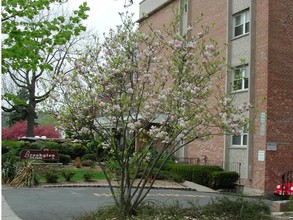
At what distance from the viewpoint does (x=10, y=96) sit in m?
13.7

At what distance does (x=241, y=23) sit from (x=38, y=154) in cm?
1249

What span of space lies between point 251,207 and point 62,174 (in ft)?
38.4

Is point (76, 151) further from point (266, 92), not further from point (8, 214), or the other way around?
point (8, 214)

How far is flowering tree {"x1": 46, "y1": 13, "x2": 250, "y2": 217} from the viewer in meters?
8.67

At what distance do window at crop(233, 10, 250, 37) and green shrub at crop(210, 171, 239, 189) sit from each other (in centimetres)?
755

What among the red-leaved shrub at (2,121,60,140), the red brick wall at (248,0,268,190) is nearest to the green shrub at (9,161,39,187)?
the red brick wall at (248,0,268,190)

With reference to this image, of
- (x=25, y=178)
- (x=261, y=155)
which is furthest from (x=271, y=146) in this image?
(x=25, y=178)

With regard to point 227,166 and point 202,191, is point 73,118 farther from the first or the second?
point 227,166

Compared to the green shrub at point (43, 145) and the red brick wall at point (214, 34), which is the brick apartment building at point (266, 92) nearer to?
the red brick wall at point (214, 34)

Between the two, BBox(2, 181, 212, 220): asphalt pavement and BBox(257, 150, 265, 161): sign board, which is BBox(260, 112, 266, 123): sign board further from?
BBox(2, 181, 212, 220): asphalt pavement

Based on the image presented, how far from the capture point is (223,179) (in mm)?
21266

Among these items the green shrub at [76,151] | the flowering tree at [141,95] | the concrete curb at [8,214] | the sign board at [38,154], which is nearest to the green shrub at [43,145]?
the green shrub at [76,151]

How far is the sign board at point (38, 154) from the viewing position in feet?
65.8

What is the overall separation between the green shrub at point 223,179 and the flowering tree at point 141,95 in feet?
40.8
